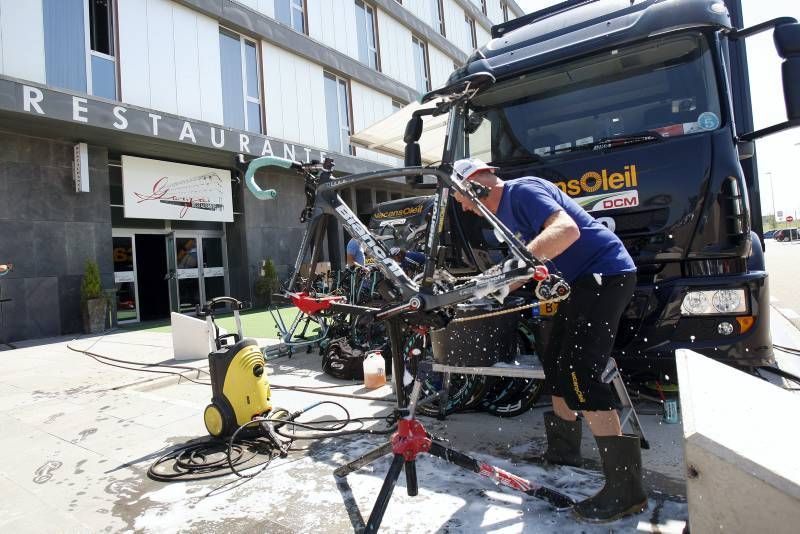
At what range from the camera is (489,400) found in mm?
4148

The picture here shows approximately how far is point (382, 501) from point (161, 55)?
41.1ft

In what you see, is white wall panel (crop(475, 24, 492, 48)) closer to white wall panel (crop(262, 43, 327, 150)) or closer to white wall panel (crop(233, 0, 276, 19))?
white wall panel (crop(262, 43, 327, 150))

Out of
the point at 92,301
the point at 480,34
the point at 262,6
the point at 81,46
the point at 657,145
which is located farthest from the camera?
the point at 480,34

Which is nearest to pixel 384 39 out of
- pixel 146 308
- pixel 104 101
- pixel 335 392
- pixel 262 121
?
pixel 262 121

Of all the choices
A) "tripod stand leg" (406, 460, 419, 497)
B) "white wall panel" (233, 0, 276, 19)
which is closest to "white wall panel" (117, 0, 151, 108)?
"white wall panel" (233, 0, 276, 19)

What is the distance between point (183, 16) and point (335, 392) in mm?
11417

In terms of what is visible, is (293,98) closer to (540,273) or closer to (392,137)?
(392,137)

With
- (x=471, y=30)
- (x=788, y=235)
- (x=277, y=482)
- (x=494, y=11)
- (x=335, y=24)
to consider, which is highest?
(x=494, y=11)

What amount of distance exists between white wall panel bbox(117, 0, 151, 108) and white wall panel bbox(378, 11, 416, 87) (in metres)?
9.94

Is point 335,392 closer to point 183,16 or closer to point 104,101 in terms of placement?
point 104,101

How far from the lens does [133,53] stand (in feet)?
36.2

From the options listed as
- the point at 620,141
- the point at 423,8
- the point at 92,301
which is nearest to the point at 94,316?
the point at 92,301

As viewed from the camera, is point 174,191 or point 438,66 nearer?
point 174,191

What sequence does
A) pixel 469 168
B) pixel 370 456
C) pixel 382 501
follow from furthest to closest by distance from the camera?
pixel 370 456 < pixel 469 168 < pixel 382 501
